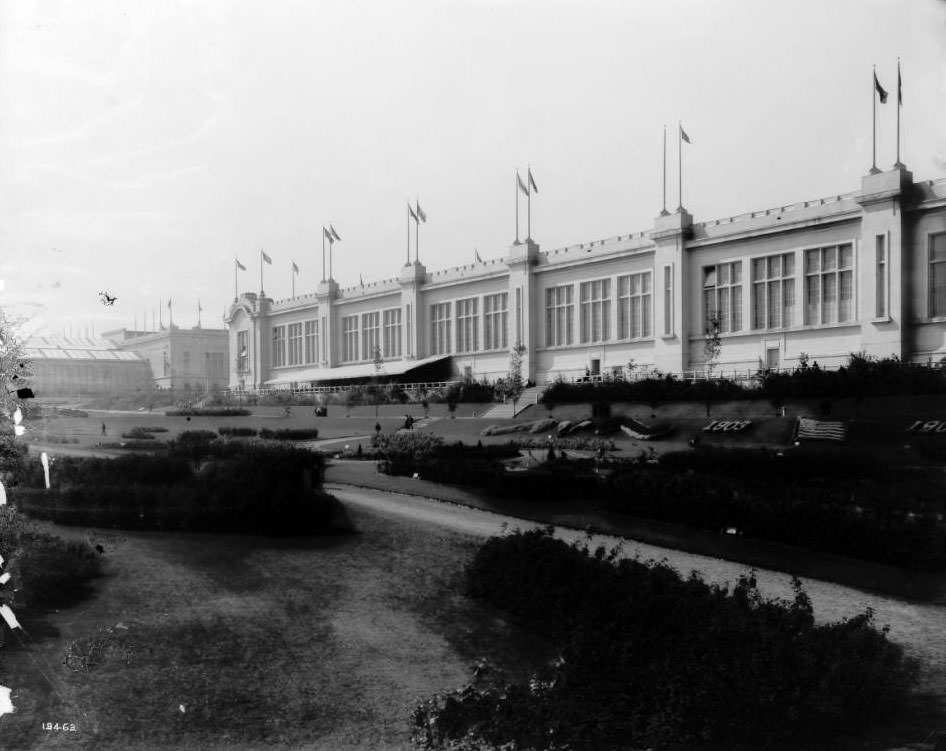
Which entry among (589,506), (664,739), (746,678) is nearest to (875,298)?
(589,506)

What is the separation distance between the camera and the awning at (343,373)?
589 cm

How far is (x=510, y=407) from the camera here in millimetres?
5488

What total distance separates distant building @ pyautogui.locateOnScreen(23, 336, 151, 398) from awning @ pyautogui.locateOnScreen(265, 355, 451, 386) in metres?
0.94

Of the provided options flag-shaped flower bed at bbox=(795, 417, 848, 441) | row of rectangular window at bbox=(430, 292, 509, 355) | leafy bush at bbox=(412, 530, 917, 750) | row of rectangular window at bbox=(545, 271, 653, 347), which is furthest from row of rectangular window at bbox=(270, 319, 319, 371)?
flag-shaped flower bed at bbox=(795, 417, 848, 441)

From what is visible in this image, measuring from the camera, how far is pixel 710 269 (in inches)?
452

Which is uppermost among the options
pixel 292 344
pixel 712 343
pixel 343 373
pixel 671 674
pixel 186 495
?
pixel 712 343

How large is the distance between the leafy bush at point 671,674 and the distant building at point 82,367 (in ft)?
9.72

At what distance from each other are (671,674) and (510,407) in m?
2.17

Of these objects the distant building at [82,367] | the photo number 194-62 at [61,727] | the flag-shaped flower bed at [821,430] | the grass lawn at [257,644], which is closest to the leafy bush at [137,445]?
the distant building at [82,367]

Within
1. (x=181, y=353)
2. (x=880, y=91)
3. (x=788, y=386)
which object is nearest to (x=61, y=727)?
(x=181, y=353)

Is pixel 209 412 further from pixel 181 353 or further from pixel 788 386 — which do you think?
pixel 788 386

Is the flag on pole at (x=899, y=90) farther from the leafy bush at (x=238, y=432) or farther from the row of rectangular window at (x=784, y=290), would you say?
the leafy bush at (x=238, y=432)

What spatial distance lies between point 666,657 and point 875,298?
3.81 metres

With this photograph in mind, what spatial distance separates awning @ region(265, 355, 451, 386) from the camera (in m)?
5.89
